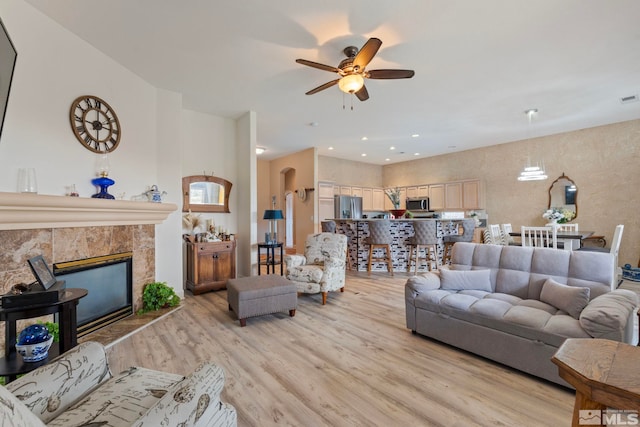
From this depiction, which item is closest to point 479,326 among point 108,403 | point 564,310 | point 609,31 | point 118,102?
point 564,310

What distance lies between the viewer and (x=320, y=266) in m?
4.29

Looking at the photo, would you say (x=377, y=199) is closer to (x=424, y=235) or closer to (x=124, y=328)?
(x=424, y=235)

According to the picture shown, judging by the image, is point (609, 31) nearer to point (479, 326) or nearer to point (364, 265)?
point (479, 326)

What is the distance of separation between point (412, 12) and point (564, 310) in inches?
113

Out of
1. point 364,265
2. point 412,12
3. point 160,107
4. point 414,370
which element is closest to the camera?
point 414,370

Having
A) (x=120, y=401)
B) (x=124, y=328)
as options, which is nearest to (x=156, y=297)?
(x=124, y=328)

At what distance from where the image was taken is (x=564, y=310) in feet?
7.41

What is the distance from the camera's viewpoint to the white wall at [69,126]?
2.43 metres

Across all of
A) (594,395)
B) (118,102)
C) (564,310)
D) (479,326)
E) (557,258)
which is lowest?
(479,326)

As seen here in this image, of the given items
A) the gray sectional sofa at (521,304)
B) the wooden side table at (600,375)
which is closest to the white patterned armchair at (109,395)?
the wooden side table at (600,375)

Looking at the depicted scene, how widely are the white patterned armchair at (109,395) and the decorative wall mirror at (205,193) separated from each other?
384 centimetres

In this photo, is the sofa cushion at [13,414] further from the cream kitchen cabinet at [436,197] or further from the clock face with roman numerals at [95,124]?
the cream kitchen cabinet at [436,197]

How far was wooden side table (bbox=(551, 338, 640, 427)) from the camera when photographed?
3.01 feet

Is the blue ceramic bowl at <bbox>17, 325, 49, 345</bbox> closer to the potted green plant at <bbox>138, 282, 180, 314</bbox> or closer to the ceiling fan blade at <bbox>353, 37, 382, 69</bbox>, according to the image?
the potted green plant at <bbox>138, 282, 180, 314</bbox>
